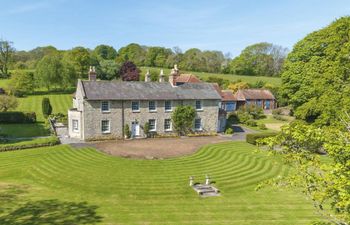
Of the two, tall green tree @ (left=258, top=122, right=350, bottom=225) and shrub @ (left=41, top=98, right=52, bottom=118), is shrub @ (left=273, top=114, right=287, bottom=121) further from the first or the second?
tall green tree @ (left=258, top=122, right=350, bottom=225)

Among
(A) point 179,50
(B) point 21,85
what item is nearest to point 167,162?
(B) point 21,85

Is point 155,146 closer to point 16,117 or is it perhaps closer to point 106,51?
point 16,117

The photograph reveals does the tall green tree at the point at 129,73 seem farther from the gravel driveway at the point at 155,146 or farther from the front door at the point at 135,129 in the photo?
the gravel driveway at the point at 155,146

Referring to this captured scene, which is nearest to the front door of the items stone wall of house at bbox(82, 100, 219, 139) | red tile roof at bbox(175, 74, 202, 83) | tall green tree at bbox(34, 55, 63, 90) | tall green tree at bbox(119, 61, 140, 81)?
stone wall of house at bbox(82, 100, 219, 139)

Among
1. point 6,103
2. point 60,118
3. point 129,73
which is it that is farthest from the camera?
point 129,73

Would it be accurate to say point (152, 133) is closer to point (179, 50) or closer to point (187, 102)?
point (187, 102)

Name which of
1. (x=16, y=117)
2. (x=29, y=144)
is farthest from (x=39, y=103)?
(x=29, y=144)
